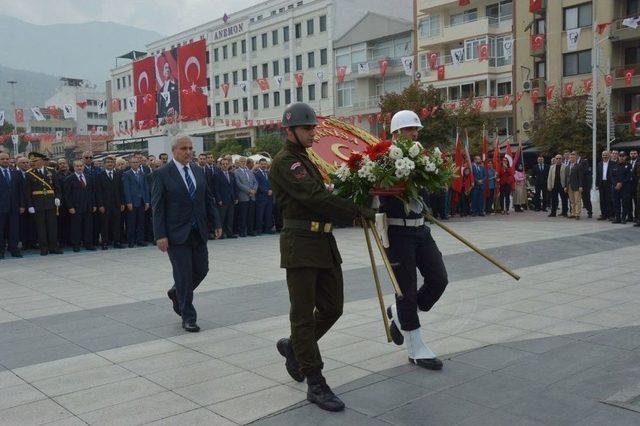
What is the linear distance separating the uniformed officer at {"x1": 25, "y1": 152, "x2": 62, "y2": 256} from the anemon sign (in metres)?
58.9

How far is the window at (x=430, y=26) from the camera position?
163 feet

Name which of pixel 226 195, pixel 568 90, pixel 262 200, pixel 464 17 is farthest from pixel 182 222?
pixel 464 17

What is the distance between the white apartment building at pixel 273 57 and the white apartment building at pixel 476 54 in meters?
8.64

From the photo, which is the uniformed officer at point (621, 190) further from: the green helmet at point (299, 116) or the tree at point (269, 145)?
the tree at point (269, 145)

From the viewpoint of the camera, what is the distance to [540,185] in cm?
2197

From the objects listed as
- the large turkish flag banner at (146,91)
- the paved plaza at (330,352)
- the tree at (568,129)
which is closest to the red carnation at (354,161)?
the paved plaza at (330,352)

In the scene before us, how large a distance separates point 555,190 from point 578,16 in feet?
81.7

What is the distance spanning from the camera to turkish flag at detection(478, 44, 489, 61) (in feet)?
136

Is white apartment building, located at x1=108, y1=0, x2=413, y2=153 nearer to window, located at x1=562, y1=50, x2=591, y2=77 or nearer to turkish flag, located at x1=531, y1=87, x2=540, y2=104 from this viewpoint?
turkish flag, located at x1=531, y1=87, x2=540, y2=104

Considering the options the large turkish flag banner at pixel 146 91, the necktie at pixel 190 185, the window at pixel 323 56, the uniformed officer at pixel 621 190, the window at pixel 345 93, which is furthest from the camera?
the window at pixel 323 56

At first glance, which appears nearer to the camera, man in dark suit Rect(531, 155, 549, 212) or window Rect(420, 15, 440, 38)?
man in dark suit Rect(531, 155, 549, 212)

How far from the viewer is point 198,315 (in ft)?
24.7

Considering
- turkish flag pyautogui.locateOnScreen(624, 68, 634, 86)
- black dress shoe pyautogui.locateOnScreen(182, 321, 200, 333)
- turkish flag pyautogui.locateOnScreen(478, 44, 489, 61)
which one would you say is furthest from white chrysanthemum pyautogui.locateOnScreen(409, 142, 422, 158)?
turkish flag pyautogui.locateOnScreen(478, 44, 489, 61)

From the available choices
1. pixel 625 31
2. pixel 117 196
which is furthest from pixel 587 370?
pixel 625 31
